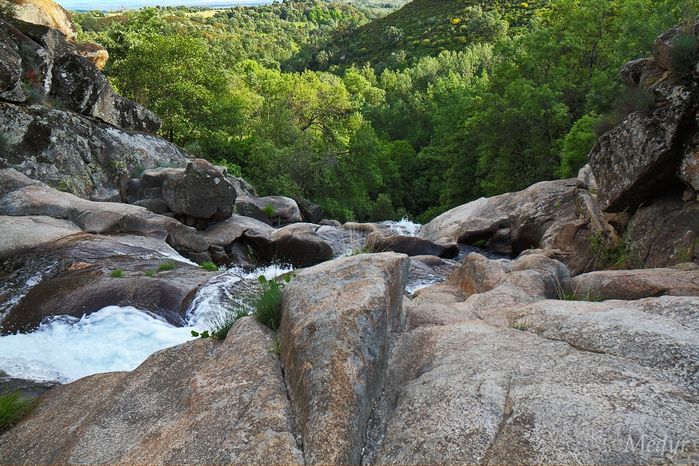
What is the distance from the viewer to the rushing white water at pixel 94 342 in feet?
26.0

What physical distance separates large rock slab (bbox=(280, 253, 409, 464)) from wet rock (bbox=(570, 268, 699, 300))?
3.60 m

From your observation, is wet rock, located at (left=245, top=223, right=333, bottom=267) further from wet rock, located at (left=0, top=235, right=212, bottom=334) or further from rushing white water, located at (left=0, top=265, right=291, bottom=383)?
rushing white water, located at (left=0, top=265, right=291, bottom=383)

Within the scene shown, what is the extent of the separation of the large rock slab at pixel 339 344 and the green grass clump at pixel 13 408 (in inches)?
128

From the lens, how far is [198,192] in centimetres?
1897

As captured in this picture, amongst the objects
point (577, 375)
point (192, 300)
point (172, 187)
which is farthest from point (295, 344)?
point (172, 187)

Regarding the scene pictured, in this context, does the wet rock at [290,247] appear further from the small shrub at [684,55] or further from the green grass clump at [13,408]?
the green grass clump at [13,408]

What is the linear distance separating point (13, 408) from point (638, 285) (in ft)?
28.7

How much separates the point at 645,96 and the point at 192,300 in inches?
446

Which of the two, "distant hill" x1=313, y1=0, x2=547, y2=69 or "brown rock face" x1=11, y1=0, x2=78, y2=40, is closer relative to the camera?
"brown rock face" x1=11, y1=0, x2=78, y2=40

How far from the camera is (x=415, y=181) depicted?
4562 centimetres

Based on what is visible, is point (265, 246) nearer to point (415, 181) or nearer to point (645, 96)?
point (645, 96)

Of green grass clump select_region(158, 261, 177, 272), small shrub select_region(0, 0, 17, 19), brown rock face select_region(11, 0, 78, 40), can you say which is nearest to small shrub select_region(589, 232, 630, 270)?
green grass clump select_region(158, 261, 177, 272)

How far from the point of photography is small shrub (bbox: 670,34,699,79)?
10719 mm

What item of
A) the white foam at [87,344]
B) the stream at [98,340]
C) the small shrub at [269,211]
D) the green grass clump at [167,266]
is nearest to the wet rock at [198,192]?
the small shrub at [269,211]
